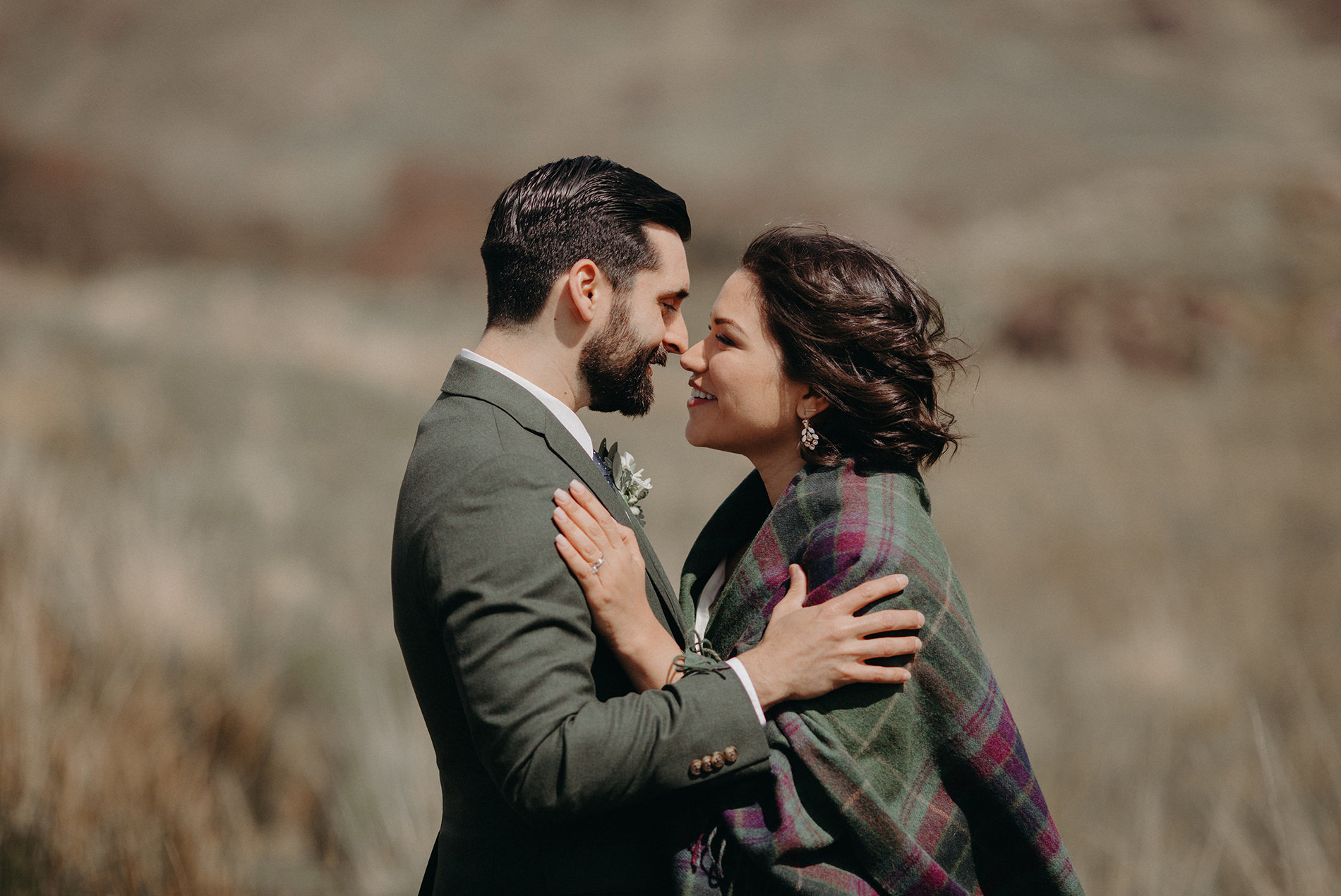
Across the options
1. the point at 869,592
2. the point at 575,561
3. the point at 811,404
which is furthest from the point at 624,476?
the point at 869,592

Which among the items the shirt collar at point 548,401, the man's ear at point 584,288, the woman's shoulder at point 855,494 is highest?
the man's ear at point 584,288

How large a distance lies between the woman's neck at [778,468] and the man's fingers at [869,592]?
51cm

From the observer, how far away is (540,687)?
64.0 inches

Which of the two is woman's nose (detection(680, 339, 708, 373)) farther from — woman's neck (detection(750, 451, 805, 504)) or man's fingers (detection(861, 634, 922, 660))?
man's fingers (detection(861, 634, 922, 660))

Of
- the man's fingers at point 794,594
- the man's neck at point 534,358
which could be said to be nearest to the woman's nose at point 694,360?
the man's neck at point 534,358

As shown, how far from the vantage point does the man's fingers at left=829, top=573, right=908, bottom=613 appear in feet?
6.07

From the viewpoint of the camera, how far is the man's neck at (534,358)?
2057mm

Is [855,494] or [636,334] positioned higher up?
[636,334]

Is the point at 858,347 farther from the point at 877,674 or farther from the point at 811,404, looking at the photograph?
the point at 877,674

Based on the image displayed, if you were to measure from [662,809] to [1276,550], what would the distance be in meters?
13.0

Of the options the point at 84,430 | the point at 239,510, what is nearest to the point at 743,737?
the point at 239,510

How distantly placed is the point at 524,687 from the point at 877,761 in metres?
0.73

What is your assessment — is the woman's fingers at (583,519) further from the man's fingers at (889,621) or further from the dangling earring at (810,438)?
the dangling earring at (810,438)

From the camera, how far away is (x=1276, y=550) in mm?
12398
